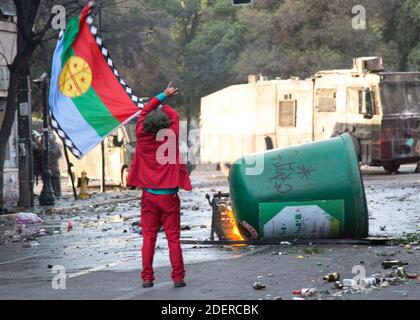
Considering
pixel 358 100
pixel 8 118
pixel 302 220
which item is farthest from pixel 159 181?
pixel 358 100

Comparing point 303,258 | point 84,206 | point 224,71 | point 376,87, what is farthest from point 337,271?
point 224,71

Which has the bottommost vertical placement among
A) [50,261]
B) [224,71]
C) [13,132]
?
[50,261]

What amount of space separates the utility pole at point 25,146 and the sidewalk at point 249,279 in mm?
12671

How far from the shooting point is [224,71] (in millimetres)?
61750

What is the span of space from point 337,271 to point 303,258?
47.7 inches

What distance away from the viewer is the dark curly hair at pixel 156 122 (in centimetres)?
1055

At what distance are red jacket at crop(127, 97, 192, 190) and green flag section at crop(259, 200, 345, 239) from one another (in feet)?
9.37

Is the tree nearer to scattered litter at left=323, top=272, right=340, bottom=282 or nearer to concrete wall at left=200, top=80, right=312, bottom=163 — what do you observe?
scattered litter at left=323, top=272, right=340, bottom=282

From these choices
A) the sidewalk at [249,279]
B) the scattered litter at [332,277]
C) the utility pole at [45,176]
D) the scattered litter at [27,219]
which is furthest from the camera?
the utility pole at [45,176]

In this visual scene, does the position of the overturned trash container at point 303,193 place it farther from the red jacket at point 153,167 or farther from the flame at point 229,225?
the red jacket at point 153,167

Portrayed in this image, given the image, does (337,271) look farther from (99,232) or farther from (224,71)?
(224,71)

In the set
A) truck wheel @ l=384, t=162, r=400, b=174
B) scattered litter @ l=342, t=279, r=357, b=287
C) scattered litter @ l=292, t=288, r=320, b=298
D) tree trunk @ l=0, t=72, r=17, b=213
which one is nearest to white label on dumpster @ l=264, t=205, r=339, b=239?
scattered litter @ l=342, t=279, r=357, b=287

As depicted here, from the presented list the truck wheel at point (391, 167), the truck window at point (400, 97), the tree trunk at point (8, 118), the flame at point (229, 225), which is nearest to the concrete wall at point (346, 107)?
the truck window at point (400, 97)

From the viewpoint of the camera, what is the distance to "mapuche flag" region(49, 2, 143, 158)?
1938cm
